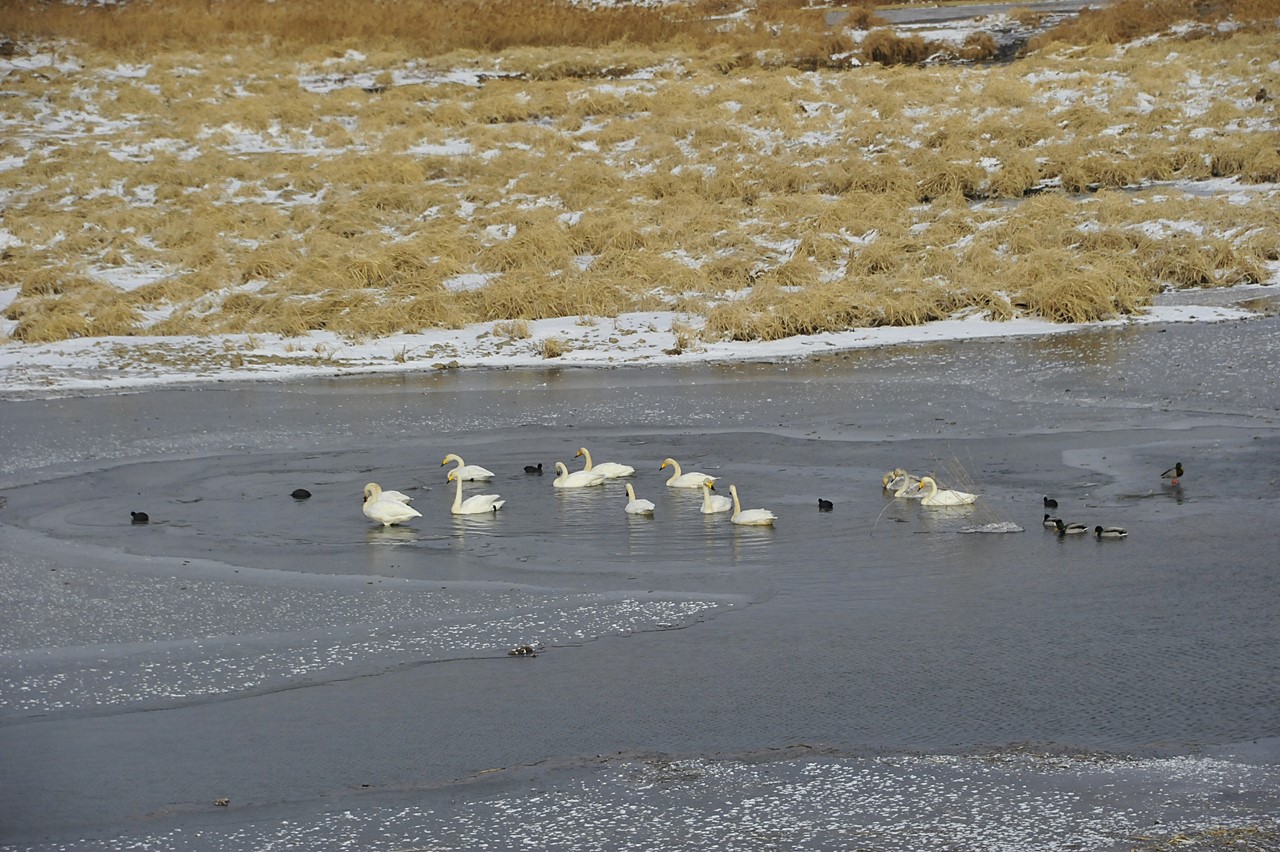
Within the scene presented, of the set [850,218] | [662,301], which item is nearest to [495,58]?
[850,218]

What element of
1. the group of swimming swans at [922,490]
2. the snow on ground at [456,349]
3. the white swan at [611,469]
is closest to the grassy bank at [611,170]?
the snow on ground at [456,349]

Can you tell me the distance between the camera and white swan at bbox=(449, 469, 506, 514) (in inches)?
419

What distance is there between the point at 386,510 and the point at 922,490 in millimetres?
3791

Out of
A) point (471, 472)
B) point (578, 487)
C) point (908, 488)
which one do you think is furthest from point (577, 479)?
point (908, 488)

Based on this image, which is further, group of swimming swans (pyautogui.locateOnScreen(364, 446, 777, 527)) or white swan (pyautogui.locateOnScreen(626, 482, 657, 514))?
white swan (pyautogui.locateOnScreen(626, 482, 657, 514))

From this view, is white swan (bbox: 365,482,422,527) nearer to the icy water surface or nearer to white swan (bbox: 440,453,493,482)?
the icy water surface

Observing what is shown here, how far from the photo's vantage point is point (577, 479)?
37.3 ft

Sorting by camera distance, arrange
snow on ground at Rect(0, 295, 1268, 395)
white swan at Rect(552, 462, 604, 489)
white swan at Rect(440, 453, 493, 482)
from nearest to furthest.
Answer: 1. white swan at Rect(552, 462, 604, 489)
2. white swan at Rect(440, 453, 493, 482)
3. snow on ground at Rect(0, 295, 1268, 395)

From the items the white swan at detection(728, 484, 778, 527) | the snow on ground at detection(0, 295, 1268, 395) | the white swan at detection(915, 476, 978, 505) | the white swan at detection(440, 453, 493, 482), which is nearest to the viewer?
the white swan at detection(728, 484, 778, 527)

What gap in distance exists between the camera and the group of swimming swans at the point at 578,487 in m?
10.3

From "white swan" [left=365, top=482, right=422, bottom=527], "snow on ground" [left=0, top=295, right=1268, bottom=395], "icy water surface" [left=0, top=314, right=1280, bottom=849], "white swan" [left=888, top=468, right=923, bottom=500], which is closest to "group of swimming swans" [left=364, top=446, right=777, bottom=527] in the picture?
"white swan" [left=365, top=482, right=422, bottom=527]

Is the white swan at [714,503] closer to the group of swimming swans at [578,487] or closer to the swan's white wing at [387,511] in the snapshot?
the group of swimming swans at [578,487]

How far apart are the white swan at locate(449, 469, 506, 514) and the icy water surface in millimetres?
132

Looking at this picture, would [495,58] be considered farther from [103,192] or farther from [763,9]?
[103,192]
